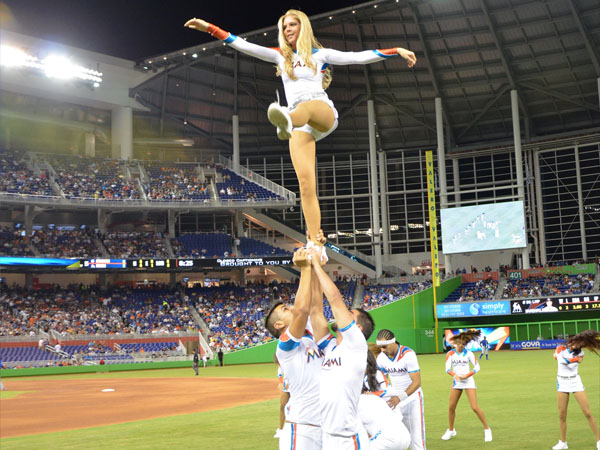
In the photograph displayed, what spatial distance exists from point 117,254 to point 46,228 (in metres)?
6.71

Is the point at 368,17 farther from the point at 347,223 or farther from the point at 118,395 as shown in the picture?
the point at 118,395

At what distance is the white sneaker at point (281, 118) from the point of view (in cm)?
471

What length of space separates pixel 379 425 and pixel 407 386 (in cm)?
374

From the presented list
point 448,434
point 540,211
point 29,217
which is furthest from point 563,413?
point 29,217

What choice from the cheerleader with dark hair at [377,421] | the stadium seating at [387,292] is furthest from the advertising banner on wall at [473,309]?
the cheerleader with dark hair at [377,421]

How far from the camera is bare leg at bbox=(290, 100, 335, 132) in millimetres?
5133

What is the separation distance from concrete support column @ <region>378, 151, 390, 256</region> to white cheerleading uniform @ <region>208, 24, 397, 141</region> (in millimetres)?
57351

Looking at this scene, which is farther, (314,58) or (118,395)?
(118,395)

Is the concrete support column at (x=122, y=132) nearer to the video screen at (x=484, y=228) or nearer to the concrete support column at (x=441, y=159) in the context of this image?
the concrete support column at (x=441, y=159)

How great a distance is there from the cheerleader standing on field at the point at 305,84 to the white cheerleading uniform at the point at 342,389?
770mm

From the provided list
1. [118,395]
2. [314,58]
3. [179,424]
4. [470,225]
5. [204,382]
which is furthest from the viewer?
[470,225]

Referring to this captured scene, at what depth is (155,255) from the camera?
5450cm

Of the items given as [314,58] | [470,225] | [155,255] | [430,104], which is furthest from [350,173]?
[314,58]

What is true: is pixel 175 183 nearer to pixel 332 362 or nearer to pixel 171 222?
pixel 171 222
